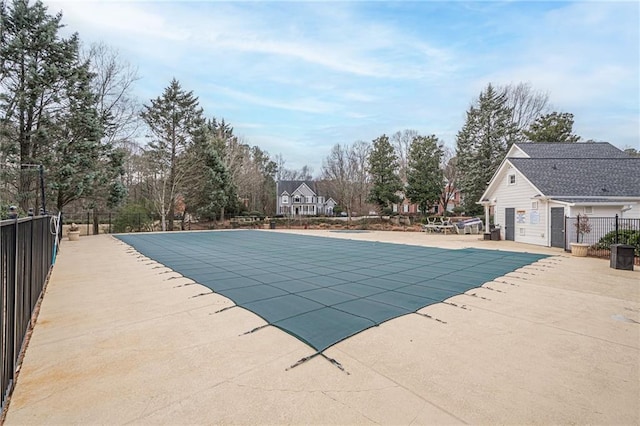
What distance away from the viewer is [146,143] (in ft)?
75.8

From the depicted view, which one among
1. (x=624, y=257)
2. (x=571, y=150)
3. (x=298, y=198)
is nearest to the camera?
(x=624, y=257)

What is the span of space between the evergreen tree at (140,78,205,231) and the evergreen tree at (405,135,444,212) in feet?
60.4

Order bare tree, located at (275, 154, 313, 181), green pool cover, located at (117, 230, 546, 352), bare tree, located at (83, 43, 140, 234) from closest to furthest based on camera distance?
green pool cover, located at (117, 230, 546, 352) < bare tree, located at (83, 43, 140, 234) < bare tree, located at (275, 154, 313, 181)

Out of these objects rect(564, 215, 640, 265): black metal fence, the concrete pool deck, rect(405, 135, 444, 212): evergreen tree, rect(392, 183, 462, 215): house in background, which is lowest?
the concrete pool deck

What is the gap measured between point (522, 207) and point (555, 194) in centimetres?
166

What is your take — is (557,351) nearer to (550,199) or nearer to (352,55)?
(550,199)

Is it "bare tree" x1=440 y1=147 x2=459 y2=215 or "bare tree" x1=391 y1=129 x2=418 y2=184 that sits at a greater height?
"bare tree" x1=391 y1=129 x2=418 y2=184

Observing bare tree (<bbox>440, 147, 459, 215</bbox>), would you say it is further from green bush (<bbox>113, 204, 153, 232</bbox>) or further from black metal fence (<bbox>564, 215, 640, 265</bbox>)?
green bush (<bbox>113, 204, 153, 232</bbox>)

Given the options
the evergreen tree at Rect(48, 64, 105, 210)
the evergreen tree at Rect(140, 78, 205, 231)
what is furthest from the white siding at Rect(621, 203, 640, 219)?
the evergreen tree at Rect(140, 78, 205, 231)

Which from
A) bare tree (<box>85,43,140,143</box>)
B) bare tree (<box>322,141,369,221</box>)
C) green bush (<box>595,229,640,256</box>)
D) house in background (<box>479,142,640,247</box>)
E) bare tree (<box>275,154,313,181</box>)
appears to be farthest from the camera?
bare tree (<box>275,154,313,181</box>)

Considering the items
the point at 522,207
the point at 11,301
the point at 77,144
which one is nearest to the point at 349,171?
the point at 522,207

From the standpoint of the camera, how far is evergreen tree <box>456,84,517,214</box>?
2417 centimetres

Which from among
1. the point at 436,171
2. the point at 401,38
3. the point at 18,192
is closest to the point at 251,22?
the point at 401,38

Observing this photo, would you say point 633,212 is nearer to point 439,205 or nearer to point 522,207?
point 522,207
